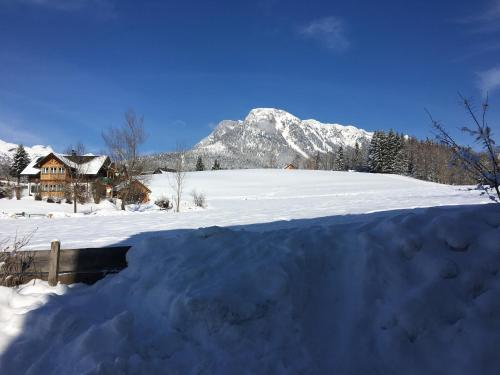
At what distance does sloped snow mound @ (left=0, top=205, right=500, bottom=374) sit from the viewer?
3.56 m

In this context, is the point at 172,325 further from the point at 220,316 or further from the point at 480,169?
the point at 480,169

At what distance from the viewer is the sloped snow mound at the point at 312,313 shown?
3559mm

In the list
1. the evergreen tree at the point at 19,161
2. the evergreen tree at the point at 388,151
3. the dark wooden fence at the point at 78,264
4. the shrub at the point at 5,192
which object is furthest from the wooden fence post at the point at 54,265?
the evergreen tree at the point at 388,151

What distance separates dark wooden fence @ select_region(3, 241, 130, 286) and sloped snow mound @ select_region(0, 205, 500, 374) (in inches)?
46.4

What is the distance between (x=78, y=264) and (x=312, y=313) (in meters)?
4.30

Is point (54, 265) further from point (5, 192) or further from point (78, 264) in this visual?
point (5, 192)

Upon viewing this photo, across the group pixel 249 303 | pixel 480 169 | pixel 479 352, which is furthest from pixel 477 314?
pixel 249 303

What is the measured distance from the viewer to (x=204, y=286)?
14.8 ft

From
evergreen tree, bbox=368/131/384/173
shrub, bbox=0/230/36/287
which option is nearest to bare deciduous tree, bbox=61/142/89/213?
shrub, bbox=0/230/36/287

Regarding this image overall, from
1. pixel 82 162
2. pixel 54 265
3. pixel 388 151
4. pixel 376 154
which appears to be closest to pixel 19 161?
pixel 82 162

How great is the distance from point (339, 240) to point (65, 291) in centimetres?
447

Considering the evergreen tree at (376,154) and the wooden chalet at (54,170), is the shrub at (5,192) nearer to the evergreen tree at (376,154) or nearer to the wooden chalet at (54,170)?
the wooden chalet at (54,170)

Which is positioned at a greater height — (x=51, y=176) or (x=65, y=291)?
(x=51, y=176)

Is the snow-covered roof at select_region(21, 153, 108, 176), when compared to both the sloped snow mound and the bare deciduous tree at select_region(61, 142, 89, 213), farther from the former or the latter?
the sloped snow mound
